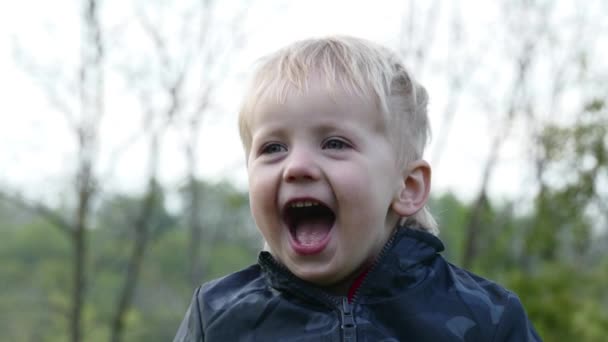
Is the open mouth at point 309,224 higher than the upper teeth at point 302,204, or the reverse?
the upper teeth at point 302,204

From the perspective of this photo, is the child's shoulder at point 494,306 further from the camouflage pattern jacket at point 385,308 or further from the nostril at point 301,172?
the nostril at point 301,172

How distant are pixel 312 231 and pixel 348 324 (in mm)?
229

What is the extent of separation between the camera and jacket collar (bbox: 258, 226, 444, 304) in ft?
6.54

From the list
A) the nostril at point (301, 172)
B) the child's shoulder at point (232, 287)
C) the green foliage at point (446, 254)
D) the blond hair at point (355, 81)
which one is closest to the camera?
the nostril at point (301, 172)

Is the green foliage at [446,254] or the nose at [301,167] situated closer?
the nose at [301,167]

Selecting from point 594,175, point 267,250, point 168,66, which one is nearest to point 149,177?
point 168,66

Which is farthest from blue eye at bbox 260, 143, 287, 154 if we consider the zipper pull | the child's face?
the zipper pull

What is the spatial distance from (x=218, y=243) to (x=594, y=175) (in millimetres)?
5527

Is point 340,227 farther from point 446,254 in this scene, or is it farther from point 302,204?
point 446,254

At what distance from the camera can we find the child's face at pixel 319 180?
1.90 m

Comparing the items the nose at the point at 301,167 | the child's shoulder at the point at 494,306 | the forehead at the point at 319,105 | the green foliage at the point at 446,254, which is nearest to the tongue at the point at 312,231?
the nose at the point at 301,167

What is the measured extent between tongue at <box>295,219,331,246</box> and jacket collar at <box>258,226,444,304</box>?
122 millimetres

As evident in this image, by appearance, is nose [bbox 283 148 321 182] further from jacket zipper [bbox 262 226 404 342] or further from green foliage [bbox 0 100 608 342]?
green foliage [bbox 0 100 608 342]

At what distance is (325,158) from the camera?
6.29 feet
